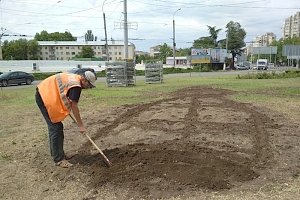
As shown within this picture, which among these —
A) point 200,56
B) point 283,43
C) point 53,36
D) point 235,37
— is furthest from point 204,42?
point 53,36

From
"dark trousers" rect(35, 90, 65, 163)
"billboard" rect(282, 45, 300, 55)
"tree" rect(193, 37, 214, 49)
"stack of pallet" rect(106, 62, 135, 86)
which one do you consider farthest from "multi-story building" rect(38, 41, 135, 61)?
"dark trousers" rect(35, 90, 65, 163)

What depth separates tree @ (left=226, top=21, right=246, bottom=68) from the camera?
298ft

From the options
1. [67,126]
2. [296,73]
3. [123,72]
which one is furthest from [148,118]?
[296,73]

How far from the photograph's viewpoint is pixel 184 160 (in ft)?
20.3

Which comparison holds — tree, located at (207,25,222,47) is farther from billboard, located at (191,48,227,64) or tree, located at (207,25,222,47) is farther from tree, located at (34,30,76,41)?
tree, located at (34,30,76,41)

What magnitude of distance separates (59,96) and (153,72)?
24509mm

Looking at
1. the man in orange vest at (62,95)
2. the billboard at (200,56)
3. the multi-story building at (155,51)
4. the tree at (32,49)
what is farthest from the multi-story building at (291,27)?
the man in orange vest at (62,95)

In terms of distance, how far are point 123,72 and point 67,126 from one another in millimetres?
17513

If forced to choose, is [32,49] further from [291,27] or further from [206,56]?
[291,27]

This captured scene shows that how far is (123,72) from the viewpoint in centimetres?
2758

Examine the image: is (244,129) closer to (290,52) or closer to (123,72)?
(123,72)

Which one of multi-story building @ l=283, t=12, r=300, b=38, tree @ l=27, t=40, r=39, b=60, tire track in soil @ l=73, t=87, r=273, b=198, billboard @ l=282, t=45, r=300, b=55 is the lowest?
tire track in soil @ l=73, t=87, r=273, b=198

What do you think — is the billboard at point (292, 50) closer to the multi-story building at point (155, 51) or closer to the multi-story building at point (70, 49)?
the multi-story building at point (70, 49)

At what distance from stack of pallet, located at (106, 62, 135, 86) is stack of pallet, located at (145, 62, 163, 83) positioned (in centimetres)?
239
